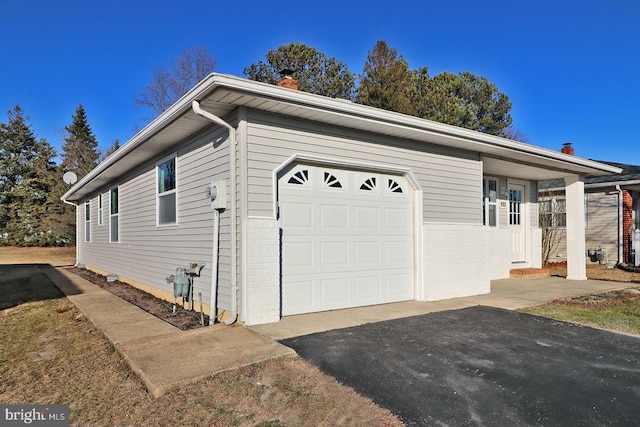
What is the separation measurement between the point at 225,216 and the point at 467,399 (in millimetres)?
3689

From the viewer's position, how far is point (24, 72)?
17.0 metres

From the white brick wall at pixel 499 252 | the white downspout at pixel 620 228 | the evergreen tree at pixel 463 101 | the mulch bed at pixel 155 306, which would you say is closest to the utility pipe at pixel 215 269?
the mulch bed at pixel 155 306

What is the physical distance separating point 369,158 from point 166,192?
394cm

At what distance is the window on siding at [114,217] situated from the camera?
36.2 ft

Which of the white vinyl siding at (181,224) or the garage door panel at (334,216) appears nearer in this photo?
the white vinyl siding at (181,224)

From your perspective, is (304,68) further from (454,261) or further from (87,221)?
(454,261)

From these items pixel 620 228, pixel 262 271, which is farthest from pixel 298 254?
pixel 620 228

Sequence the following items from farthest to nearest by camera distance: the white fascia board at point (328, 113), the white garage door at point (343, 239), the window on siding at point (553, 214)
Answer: the window on siding at point (553, 214) → the white garage door at point (343, 239) → the white fascia board at point (328, 113)

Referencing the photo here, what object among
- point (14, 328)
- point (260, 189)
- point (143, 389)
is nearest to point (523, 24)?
point (260, 189)

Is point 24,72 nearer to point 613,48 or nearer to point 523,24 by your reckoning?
point 523,24

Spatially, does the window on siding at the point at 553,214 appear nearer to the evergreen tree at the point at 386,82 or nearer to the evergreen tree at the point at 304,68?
the evergreen tree at the point at 386,82

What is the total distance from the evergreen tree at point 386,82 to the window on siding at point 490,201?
10.7 meters

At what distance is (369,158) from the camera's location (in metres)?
6.52

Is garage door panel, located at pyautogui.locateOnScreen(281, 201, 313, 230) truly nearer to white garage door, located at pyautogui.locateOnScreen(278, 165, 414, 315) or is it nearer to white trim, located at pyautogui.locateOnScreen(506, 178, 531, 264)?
white garage door, located at pyautogui.locateOnScreen(278, 165, 414, 315)
